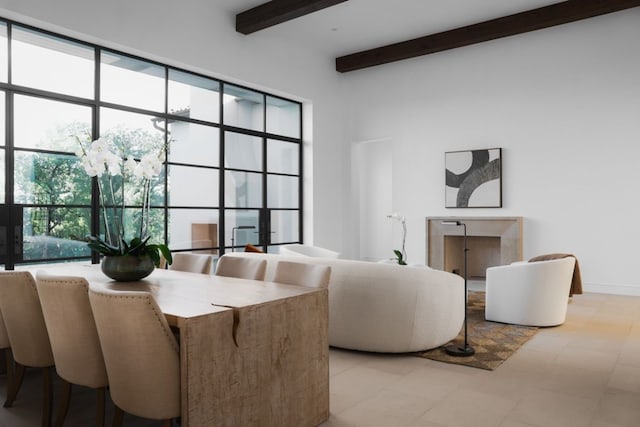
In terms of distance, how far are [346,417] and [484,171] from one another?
18.2ft

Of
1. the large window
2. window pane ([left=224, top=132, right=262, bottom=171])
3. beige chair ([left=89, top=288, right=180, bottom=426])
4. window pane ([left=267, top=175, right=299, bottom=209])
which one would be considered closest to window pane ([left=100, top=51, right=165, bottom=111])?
the large window

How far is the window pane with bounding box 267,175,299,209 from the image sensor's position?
765cm

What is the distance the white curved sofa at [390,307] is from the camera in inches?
140

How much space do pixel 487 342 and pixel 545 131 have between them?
4.07 m

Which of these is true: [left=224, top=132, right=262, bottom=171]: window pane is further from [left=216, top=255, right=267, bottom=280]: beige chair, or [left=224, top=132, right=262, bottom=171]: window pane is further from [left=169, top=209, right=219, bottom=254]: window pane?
[left=216, top=255, right=267, bottom=280]: beige chair

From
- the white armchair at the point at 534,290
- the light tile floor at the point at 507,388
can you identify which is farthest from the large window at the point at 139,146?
the white armchair at the point at 534,290

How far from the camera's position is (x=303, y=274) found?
112 inches

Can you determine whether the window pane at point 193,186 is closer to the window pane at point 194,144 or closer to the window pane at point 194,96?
the window pane at point 194,144

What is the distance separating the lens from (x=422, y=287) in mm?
3555

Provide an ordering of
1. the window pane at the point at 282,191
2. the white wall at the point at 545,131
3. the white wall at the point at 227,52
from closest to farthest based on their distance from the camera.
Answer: the white wall at the point at 227,52, the white wall at the point at 545,131, the window pane at the point at 282,191

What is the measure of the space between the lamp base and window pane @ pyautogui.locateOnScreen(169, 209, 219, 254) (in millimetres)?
3727

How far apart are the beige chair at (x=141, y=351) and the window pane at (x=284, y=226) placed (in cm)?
569

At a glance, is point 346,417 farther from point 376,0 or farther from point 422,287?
point 376,0

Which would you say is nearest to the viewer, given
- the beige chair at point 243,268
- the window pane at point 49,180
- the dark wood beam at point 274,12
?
the beige chair at point 243,268
